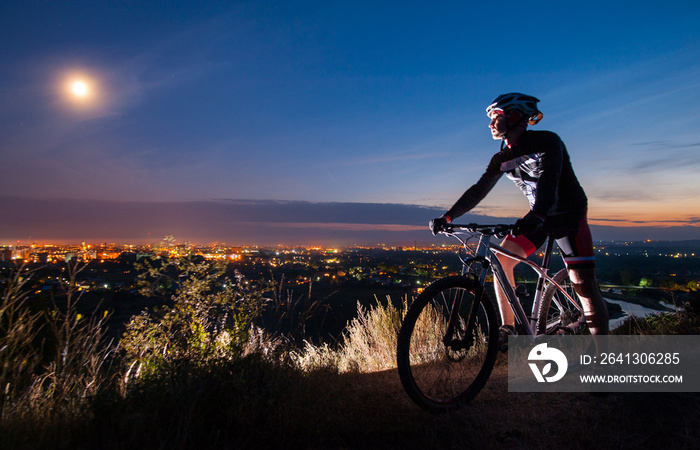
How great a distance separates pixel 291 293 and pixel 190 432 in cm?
205

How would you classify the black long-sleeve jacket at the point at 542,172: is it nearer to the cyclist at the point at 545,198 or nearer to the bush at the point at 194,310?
the cyclist at the point at 545,198

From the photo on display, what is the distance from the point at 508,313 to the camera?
10.2 ft

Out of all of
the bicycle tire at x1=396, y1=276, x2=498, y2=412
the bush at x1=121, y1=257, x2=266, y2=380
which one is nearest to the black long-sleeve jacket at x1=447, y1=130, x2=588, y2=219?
the bicycle tire at x1=396, y1=276, x2=498, y2=412

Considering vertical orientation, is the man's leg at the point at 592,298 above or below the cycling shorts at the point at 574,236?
below

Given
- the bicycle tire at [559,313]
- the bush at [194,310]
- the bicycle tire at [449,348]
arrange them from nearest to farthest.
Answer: the bicycle tire at [449,348] < the bush at [194,310] < the bicycle tire at [559,313]

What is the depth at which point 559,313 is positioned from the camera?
3.48m

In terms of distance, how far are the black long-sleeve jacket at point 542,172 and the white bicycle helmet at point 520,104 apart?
22 centimetres

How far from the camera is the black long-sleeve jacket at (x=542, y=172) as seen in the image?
8.52 ft

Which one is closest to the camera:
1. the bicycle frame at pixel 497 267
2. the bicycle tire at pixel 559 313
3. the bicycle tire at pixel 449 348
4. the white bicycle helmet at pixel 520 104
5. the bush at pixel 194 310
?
the bicycle tire at pixel 449 348

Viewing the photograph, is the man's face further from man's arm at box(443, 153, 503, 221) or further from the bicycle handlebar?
the bicycle handlebar

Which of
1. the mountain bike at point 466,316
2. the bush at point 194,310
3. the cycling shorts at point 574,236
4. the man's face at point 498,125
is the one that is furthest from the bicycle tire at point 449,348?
the bush at point 194,310

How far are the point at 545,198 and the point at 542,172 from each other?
0.21 metres

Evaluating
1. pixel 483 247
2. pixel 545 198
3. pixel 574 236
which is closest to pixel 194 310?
pixel 483 247

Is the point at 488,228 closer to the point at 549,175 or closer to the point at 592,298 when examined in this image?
the point at 549,175
